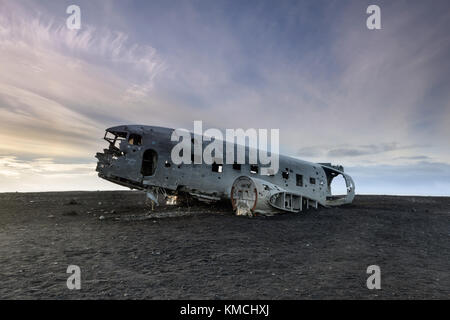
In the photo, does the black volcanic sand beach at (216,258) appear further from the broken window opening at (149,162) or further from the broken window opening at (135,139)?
the broken window opening at (135,139)

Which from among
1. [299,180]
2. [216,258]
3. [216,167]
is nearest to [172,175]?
[216,167]

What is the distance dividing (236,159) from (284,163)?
451 cm

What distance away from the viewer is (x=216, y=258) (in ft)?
25.6

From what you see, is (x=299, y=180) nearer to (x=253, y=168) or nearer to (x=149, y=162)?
(x=253, y=168)

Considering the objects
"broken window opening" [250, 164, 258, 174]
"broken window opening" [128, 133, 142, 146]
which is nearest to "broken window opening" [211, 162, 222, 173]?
"broken window opening" [250, 164, 258, 174]

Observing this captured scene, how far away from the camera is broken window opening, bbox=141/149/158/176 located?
1552 cm

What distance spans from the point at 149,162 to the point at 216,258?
31.6 ft

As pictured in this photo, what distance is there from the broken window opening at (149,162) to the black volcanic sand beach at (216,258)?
304 cm

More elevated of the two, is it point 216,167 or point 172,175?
point 216,167

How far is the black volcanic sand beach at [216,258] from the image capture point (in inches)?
216

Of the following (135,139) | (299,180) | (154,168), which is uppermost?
(135,139)

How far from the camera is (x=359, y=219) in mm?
15773
